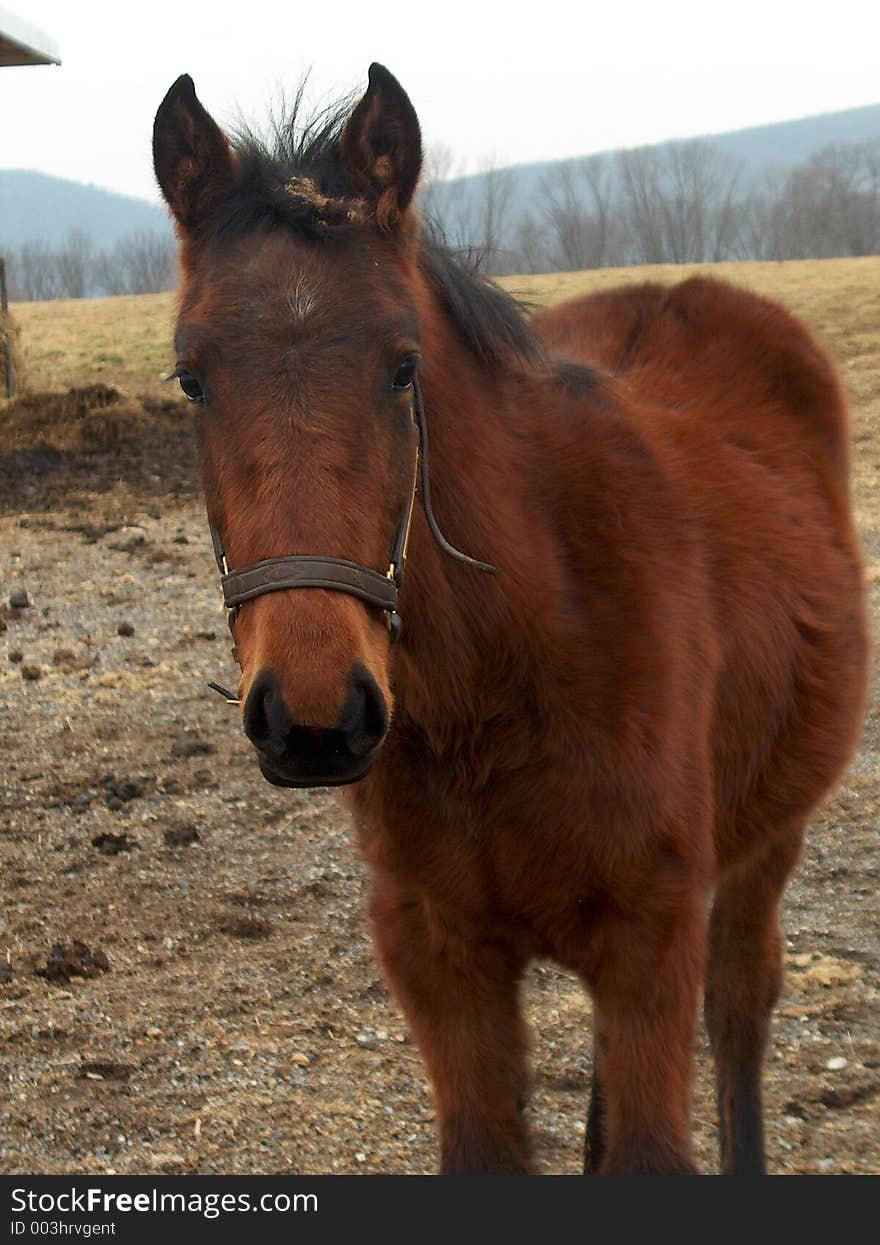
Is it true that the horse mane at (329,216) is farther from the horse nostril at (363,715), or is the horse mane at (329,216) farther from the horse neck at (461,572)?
the horse nostril at (363,715)

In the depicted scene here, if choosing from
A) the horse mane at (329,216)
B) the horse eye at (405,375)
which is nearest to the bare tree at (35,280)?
the horse mane at (329,216)

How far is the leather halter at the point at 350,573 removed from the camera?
180 centimetres

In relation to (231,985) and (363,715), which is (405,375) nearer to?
(363,715)

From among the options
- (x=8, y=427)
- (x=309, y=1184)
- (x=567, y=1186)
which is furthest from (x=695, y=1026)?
(x=8, y=427)

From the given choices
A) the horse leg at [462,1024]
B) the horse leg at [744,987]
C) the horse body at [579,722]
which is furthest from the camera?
the horse leg at [744,987]

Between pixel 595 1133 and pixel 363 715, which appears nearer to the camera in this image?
pixel 363 715

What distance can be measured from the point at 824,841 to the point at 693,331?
2.35m

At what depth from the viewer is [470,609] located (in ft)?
7.45

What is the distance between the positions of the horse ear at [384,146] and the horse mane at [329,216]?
0.04 m

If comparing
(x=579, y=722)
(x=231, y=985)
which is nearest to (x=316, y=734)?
(x=579, y=722)

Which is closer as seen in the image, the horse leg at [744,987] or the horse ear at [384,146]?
the horse ear at [384,146]

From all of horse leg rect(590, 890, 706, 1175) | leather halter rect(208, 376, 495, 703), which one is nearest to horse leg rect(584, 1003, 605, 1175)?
horse leg rect(590, 890, 706, 1175)

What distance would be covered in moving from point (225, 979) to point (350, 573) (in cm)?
269

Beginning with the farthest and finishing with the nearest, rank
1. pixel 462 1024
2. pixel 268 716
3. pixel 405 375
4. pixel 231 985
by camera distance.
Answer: pixel 231 985 < pixel 462 1024 < pixel 405 375 < pixel 268 716
